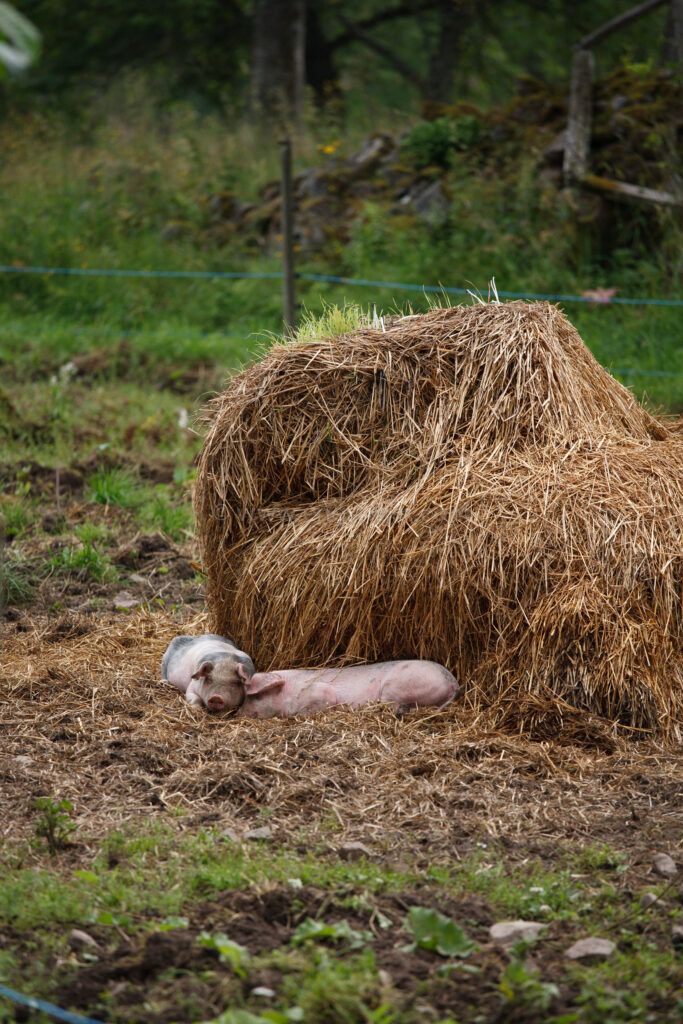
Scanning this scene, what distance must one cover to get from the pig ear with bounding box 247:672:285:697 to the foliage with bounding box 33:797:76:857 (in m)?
1.08

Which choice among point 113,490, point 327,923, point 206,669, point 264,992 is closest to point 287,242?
point 113,490

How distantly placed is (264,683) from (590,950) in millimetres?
1939

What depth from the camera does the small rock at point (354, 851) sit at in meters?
2.96

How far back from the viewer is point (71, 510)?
6625 mm

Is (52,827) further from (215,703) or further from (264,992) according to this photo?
(215,703)

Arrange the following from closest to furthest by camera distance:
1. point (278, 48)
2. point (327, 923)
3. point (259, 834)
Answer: point (327, 923)
point (259, 834)
point (278, 48)

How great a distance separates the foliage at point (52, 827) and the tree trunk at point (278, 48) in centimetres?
1400

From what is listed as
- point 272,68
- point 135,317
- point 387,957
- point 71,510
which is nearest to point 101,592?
point 71,510

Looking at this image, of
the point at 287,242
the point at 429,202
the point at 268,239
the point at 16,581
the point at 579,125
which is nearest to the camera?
the point at 16,581

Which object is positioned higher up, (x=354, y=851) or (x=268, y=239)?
(x=268, y=239)

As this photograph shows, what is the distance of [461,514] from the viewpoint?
4082 millimetres

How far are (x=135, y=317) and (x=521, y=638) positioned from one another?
7.58 m

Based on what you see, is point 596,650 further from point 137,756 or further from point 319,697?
point 137,756

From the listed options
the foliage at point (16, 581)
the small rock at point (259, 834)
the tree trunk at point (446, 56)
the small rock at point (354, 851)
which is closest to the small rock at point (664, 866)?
the small rock at point (354, 851)
